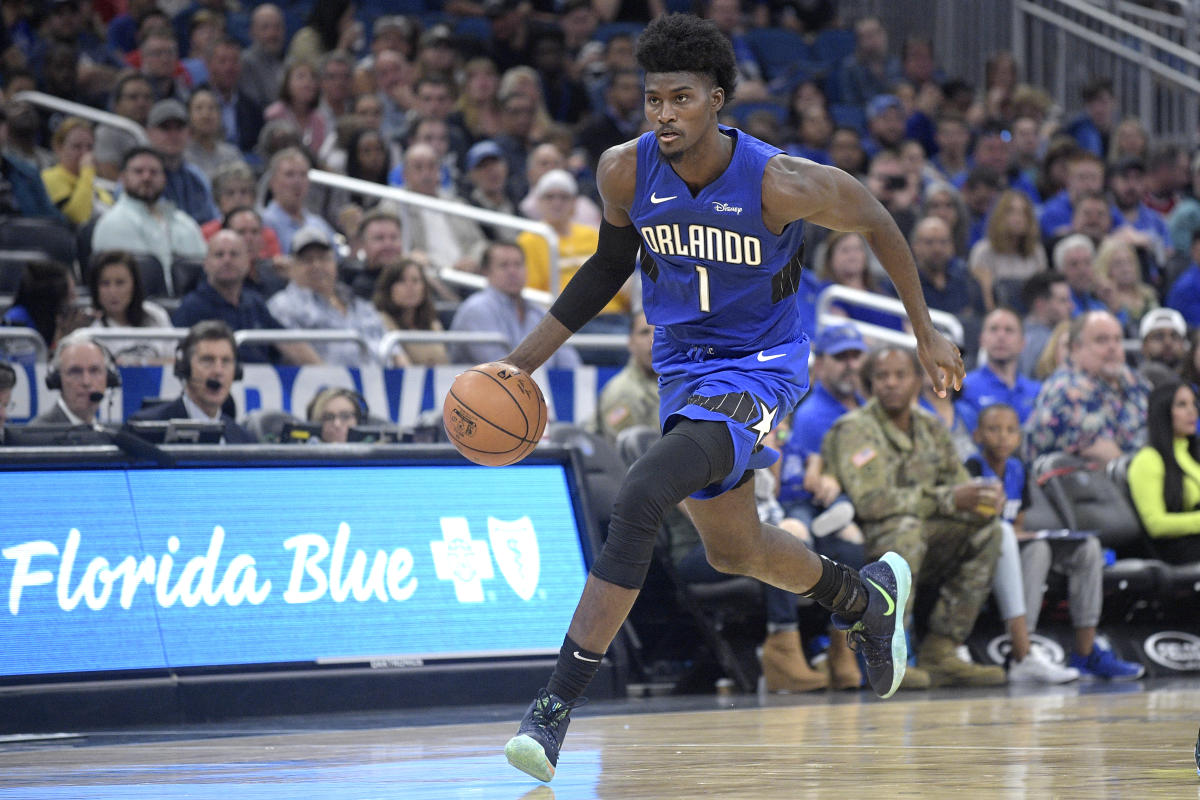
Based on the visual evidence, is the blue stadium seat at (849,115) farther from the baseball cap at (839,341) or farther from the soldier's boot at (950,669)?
the soldier's boot at (950,669)

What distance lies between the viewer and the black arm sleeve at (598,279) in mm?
5465

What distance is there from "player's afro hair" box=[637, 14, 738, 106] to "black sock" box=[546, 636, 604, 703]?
173 cm

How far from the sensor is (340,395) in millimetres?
8492

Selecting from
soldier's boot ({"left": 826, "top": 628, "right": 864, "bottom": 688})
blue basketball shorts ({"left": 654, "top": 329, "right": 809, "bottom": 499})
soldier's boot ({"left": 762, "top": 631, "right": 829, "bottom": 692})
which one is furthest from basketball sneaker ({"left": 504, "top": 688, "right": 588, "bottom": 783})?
soldier's boot ({"left": 826, "top": 628, "right": 864, "bottom": 688})

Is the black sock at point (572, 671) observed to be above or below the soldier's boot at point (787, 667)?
above

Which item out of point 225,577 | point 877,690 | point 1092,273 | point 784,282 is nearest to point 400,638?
point 225,577

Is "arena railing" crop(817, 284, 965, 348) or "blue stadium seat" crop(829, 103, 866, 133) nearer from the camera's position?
"arena railing" crop(817, 284, 965, 348)

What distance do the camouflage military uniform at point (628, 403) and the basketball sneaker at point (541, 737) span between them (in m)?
4.51

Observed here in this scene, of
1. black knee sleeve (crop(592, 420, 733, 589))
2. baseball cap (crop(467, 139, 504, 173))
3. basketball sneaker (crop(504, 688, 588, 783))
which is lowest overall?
baseball cap (crop(467, 139, 504, 173))

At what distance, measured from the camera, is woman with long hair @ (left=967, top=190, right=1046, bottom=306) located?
1327 cm

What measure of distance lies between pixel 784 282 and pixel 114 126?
24.8 feet

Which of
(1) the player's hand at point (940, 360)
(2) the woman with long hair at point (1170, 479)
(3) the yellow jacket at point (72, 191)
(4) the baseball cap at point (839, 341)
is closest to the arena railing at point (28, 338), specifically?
(3) the yellow jacket at point (72, 191)

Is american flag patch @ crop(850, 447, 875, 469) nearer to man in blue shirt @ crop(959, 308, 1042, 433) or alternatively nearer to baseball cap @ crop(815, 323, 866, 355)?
baseball cap @ crop(815, 323, 866, 355)

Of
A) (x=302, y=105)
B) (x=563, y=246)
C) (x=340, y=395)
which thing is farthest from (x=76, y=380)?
(x=302, y=105)
